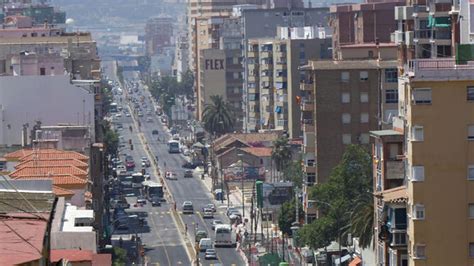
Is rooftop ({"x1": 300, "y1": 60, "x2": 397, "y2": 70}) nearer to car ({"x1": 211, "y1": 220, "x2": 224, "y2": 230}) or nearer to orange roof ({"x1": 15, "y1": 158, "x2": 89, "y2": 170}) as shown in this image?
car ({"x1": 211, "y1": 220, "x2": 224, "y2": 230})

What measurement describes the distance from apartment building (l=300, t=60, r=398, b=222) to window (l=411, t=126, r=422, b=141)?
6077 cm

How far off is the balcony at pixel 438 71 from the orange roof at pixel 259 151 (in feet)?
407

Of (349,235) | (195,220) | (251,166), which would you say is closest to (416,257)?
(349,235)

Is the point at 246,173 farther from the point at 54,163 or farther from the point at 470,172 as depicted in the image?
the point at 470,172

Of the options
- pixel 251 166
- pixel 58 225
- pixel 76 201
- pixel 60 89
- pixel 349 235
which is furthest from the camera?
pixel 251 166

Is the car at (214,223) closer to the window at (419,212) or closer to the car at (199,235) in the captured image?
the car at (199,235)

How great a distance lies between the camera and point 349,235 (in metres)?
104

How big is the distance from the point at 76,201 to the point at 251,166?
10447 cm

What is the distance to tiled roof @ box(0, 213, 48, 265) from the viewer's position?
86.6ft

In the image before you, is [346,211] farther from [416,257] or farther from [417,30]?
[416,257]

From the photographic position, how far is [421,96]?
211ft

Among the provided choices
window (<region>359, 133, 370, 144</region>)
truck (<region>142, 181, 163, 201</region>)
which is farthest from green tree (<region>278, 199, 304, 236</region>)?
truck (<region>142, 181, 163, 201</region>)

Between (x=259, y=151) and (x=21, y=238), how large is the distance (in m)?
166

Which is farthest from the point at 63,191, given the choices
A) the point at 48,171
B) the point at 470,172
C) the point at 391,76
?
the point at 391,76
